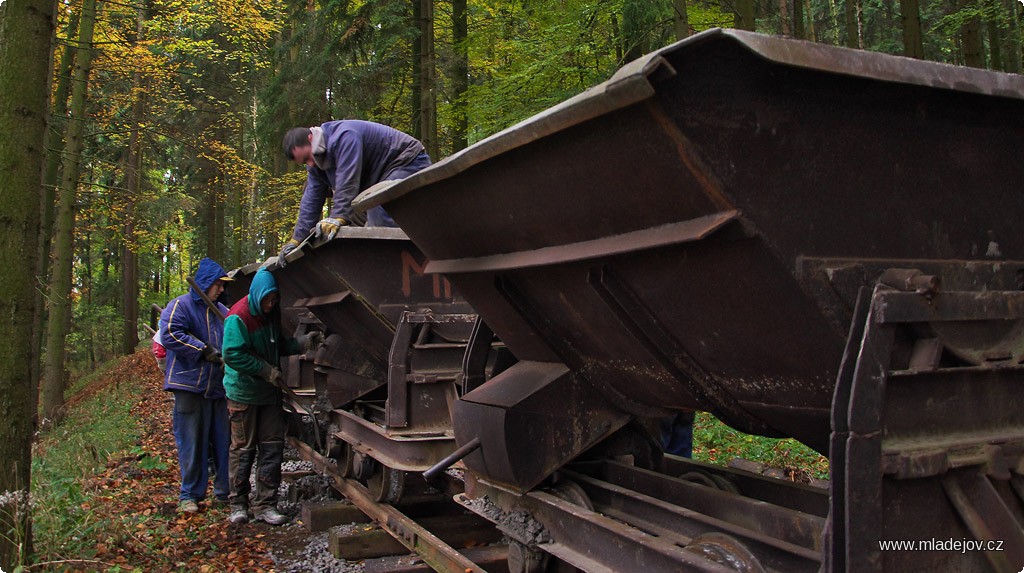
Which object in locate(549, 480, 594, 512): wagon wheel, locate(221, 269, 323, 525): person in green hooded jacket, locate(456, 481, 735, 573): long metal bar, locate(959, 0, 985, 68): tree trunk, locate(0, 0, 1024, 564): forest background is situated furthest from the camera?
locate(0, 0, 1024, 564): forest background

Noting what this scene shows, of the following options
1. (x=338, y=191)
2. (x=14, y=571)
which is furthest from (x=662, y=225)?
(x=338, y=191)

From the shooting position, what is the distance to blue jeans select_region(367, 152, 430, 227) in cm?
634

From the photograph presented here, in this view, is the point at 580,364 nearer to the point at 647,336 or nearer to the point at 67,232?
the point at 647,336

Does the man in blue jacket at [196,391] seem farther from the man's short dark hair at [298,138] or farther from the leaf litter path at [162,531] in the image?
the man's short dark hair at [298,138]

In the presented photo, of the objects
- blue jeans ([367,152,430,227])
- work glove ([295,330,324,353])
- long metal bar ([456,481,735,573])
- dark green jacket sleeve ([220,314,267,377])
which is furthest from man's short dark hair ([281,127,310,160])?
long metal bar ([456,481,735,573])

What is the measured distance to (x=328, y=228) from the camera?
585 cm

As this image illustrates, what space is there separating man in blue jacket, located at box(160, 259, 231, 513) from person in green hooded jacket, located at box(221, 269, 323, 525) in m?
0.20

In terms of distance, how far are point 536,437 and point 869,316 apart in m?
2.00

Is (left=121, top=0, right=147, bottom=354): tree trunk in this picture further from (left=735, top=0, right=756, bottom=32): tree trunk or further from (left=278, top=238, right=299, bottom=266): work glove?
(left=735, top=0, right=756, bottom=32): tree trunk

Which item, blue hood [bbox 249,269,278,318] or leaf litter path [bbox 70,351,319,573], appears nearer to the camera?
leaf litter path [bbox 70,351,319,573]

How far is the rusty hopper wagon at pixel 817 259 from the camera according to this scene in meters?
2.10

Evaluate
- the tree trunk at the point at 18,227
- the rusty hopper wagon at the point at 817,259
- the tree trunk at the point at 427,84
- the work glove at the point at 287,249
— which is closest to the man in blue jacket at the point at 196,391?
the work glove at the point at 287,249

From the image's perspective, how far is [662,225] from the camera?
2.45 meters

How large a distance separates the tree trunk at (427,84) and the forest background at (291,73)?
0.02 m
